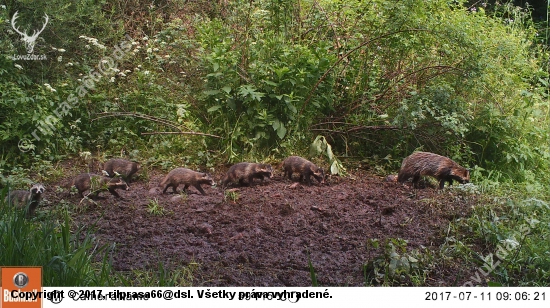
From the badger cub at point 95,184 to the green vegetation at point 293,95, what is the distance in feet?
1.23

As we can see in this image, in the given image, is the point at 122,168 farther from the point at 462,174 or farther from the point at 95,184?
the point at 462,174

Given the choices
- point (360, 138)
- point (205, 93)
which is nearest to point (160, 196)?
point (205, 93)

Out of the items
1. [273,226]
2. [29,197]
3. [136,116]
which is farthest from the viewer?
[136,116]

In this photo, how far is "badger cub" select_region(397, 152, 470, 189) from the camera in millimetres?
4895

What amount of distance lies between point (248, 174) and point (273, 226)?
3.00 feet

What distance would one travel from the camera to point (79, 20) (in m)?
6.21

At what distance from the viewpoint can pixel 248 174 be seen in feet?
15.8

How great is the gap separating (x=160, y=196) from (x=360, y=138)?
1.84 m

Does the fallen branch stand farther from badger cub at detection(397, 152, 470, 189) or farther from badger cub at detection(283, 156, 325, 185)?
badger cub at detection(397, 152, 470, 189)

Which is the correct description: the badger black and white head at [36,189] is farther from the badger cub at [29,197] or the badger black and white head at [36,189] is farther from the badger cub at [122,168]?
the badger cub at [122,168]

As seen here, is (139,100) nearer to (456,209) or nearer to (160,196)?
(160,196)

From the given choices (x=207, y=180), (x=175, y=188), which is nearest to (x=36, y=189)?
(x=175, y=188)

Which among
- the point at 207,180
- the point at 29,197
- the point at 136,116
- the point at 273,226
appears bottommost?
the point at 273,226

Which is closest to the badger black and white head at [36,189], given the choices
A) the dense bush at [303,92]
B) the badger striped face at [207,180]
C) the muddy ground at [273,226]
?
the muddy ground at [273,226]
